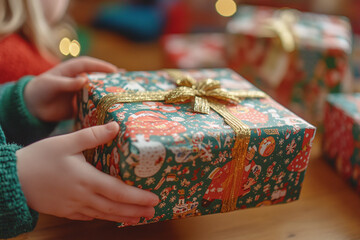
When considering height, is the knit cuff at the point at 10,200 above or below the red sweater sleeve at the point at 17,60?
below

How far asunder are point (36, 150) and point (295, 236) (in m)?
0.41

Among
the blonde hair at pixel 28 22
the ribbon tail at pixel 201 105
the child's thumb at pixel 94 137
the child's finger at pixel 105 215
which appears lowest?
the child's finger at pixel 105 215

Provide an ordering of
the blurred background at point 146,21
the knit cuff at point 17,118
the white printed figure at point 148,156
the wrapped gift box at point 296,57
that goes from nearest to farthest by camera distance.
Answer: the white printed figure at point 148,156 < the knit cuff at point 17,118 < the wrapped gift box at point 296,57 < the blurred background at point 146,21

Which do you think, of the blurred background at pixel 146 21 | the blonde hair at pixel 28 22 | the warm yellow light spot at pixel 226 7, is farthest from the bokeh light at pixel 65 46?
the warm yellow light spot at pixel 226 7

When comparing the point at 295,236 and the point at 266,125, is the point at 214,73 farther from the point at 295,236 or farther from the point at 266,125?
the point at 295,236

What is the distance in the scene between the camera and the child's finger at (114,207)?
0.45 metres

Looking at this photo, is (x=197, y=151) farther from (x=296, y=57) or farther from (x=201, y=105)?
(x=296, y=57)

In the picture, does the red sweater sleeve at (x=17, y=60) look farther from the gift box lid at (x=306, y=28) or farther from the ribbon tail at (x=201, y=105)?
the gift box lid at (x=306, y=28)

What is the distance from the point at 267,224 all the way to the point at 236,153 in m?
0.17

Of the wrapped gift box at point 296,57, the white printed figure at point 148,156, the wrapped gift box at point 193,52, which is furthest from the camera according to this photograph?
the wrapped gift box at point 193,52

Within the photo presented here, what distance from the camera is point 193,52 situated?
3.99 ft

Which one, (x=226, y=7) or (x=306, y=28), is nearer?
(x=306, y=28)

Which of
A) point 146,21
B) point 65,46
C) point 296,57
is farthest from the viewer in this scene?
point 146,21

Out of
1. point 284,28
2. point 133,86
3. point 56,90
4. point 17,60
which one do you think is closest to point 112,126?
point 133,86
